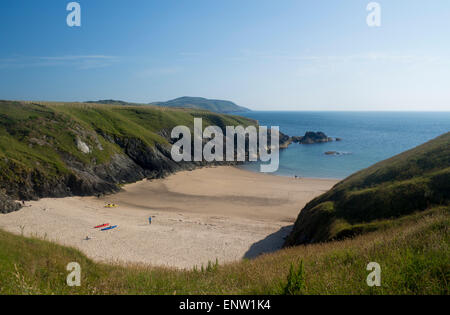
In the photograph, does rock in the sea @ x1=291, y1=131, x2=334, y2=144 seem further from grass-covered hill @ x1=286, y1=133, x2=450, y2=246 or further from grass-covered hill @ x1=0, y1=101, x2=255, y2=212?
grass-covered hill @ x1=286, y1=133, x2=450, y2=246

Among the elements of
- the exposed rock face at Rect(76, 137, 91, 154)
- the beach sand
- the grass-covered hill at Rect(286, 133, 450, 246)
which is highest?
the exposed rock face at Rect(76, 137, 91, 154)

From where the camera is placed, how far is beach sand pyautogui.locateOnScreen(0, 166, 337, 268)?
79.2ft

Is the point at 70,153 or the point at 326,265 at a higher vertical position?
the point at 70,153

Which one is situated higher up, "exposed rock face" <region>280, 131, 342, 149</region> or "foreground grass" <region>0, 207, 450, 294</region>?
"exposed rock face" <region>280, 131, 342, 149</region>

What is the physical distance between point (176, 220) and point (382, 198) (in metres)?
23.7

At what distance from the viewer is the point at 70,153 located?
156 ft

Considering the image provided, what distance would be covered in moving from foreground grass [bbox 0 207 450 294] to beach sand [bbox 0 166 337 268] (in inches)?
180

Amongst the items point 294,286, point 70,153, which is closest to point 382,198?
point 294,286

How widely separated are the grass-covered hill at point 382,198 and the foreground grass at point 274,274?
362 inches

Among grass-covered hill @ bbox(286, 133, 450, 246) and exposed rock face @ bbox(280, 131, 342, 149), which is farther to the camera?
exposed rock face @ bbox(280, 131, 342, 149)

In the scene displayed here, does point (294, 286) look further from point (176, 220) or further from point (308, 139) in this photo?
point (308, 139)

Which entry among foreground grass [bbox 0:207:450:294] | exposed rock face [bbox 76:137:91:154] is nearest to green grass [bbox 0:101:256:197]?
exposed rock face [bbox 76:137:91:154]

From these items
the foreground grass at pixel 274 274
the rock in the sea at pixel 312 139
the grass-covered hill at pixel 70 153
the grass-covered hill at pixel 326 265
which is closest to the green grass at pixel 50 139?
the grass-covered hill at pixel 70 153

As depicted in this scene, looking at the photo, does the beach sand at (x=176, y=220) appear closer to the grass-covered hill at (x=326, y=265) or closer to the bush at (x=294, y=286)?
the grass-covered hill at (x=326, y=265)
